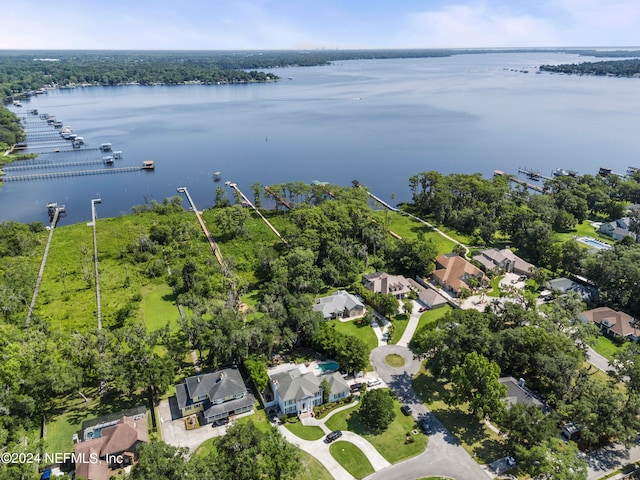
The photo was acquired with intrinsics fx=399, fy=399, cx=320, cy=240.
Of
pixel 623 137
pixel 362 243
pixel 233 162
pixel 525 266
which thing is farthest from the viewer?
pixel 623 137

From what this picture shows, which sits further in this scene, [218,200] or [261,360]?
[218,200]

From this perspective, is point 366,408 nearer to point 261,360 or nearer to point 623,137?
point 261,360

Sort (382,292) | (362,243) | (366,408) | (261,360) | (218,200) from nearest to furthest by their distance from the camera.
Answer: (366,408) < (261,360) < (382,292) < (362,243) < (218,200)

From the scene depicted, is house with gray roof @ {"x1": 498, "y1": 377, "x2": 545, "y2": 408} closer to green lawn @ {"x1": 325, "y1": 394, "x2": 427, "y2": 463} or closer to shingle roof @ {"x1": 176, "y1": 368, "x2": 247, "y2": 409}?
green lawn @ {"x1": 325, "y1": 394, "x2": 427, "y2": 463}

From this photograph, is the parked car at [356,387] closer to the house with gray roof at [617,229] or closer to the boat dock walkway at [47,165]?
the house with gray roof at [617,229]

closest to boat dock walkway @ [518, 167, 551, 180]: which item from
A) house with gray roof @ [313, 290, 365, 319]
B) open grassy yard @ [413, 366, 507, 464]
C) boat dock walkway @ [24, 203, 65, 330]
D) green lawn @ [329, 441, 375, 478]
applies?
house with gray roof @ [313, 290, 365, 319]

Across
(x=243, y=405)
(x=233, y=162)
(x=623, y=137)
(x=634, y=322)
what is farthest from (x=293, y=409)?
(x=623, y=137)
